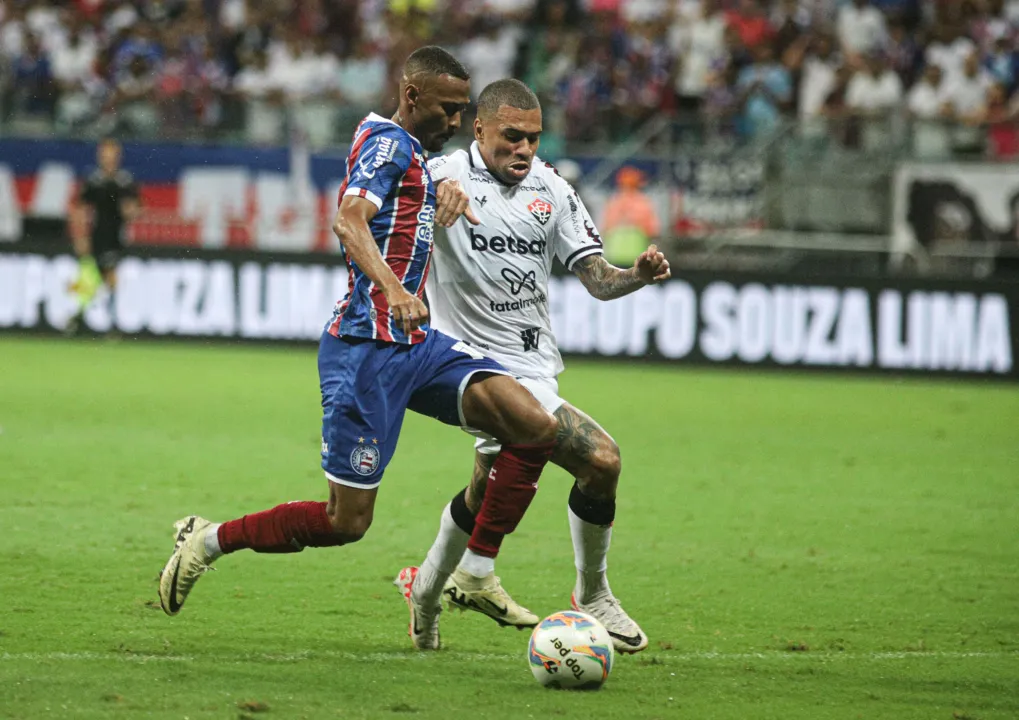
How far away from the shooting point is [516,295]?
637 cm

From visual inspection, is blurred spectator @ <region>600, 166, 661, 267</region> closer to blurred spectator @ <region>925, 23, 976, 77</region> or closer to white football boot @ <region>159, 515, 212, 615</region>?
blurred spectator @ <region>925, 23, 976, 77</region>

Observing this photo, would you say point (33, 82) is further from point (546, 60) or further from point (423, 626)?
point (423, 626)

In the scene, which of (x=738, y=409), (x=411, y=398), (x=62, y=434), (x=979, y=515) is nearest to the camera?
(x=411, y=398)

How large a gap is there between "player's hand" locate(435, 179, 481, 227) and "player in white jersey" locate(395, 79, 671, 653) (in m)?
0.51

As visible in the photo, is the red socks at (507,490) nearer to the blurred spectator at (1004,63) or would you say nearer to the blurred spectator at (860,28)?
the blurred spectator at (1004,63)

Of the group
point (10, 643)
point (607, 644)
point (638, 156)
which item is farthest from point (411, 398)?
point (638, 156)

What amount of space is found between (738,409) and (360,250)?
941cm

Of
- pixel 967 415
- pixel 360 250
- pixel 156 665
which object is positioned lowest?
pixel 967 415

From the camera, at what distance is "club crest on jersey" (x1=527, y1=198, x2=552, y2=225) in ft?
20.9

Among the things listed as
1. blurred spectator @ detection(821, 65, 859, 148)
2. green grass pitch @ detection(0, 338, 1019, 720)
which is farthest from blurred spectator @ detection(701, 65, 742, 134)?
green grass pitch @ detection(0, 338, 1019, 720)

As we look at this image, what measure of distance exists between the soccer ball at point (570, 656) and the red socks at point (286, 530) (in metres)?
0.91

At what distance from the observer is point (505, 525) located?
5.86 metres

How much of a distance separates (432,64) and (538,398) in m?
1.45

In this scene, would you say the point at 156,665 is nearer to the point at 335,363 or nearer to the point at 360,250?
the point at 335,363
